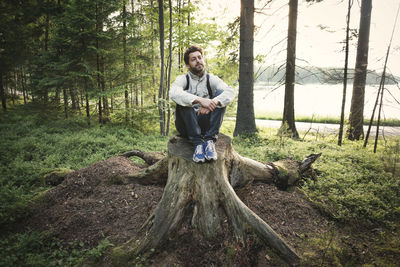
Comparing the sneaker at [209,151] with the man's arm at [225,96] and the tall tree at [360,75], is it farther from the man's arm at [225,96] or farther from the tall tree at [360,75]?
the tall tree at [360,75]

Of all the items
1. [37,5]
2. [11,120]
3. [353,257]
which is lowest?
[353,257]

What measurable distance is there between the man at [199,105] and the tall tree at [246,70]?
5.30 m

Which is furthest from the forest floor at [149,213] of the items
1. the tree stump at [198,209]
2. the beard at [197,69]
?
the beard at [197,69]

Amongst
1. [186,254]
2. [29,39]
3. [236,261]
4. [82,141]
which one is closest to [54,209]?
[186,254]

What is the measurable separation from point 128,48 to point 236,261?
33.7ft

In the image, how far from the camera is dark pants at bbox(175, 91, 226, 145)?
2.80 metres

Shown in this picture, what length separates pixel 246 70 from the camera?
8.05 metres

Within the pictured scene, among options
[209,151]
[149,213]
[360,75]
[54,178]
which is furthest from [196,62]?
[360,75]

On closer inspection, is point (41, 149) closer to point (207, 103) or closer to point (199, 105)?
point (199, 105)

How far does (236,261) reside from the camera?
7.04ft

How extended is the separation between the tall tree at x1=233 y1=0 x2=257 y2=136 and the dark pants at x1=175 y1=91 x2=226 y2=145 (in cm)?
547

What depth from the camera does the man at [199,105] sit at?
8.90ft

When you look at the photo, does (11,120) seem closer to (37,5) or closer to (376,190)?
(37,5)

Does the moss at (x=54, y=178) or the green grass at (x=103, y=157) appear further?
the moss at (x=54, y=178)
